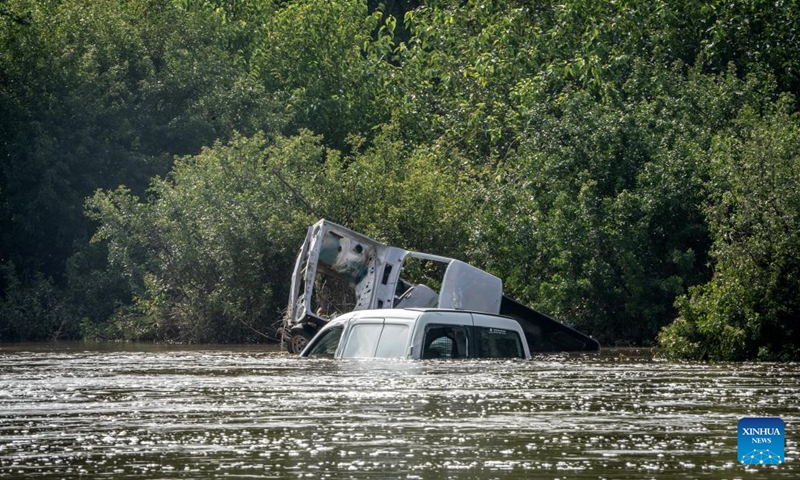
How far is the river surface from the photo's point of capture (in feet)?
27.4

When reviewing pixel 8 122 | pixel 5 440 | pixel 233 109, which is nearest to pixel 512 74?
pixel 233 109

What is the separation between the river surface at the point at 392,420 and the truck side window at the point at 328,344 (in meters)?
0.60

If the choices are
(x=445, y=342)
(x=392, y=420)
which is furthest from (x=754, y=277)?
(x=392, y=420)

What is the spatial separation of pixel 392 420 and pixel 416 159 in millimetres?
23336

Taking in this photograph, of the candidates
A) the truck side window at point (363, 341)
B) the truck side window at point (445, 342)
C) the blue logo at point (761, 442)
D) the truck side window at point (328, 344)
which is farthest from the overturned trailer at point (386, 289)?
the blue logo at point (761, 442)

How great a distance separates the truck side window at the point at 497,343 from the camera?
18.5m

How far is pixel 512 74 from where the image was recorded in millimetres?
38875

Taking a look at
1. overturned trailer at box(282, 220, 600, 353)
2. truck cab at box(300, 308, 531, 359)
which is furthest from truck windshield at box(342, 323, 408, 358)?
overturned trailer at box(282, 220, 600, 353)

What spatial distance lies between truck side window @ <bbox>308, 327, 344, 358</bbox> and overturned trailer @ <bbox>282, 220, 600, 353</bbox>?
502cm

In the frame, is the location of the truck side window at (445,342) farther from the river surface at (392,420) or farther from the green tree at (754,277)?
the green tree at (754,277)

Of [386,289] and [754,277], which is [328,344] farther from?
[754,277]

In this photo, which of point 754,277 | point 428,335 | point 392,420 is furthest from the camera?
point 754,277

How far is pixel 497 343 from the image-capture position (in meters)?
18.7

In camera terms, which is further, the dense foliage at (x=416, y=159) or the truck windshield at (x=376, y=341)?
the dense foliage at (x=416, y=159)
